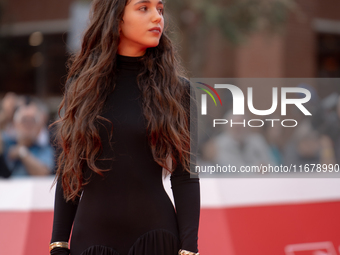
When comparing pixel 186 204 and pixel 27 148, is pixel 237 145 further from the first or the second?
pixel 186 204

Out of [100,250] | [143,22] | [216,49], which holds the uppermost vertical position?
[216,49]

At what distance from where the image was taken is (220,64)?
11422 mm

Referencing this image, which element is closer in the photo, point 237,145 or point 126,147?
point 126,147

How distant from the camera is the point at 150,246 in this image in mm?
1756

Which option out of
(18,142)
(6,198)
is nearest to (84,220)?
(6,198)

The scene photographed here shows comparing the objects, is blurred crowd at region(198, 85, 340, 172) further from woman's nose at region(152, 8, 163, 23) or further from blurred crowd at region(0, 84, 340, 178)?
woman's nose at region(152, 8, 163, 23)

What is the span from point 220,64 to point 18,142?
7.75 meters

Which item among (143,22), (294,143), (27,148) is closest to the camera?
(143,22)

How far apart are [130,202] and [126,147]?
23 centimetres

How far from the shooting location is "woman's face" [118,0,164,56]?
6.07 feet

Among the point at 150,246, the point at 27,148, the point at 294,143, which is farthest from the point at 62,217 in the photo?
the point at 294,143

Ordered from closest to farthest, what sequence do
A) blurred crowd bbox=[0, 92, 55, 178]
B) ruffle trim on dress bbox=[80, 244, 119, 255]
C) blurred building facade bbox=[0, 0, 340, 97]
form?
ruffle trim on dress bbox=[80, 244, 119, 255]
blurred crowd bbox=[0, 92, 55, 178]
blurred building facade bbox=[0, 0, 340, 97]

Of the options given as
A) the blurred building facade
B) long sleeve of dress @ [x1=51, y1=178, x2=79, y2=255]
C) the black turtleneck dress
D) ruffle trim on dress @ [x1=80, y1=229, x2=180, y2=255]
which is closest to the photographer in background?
long sleeve of dress @ [x1=51, y1=178, x2=79, y2=255]

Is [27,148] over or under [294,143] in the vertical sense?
under
